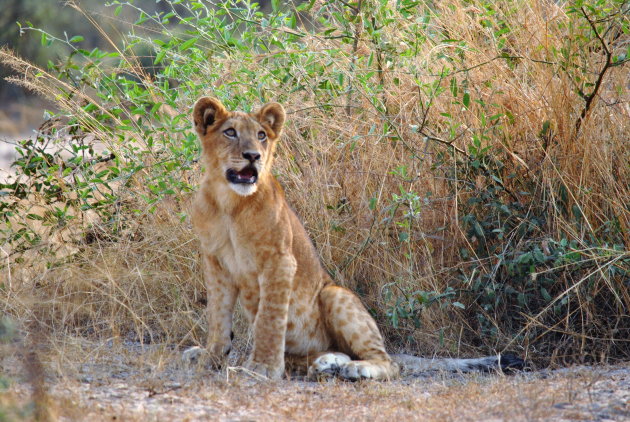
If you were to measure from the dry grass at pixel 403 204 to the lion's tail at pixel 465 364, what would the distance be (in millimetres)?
212

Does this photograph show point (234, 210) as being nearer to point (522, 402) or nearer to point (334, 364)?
point (334, 364)

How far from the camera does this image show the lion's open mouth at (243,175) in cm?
488

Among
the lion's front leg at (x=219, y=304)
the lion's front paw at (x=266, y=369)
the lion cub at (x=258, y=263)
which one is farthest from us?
the lion's front leg at (x=219, y=304)

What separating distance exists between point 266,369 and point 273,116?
1.54 metres

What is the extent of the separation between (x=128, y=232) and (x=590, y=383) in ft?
12.4

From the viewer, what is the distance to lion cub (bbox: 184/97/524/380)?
491 centimetres

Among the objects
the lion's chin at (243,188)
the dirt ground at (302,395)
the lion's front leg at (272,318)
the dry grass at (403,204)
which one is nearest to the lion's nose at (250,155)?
the lion's chin at (243,188)

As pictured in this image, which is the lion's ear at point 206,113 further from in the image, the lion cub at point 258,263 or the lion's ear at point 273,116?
the lion's ear at point 273,116

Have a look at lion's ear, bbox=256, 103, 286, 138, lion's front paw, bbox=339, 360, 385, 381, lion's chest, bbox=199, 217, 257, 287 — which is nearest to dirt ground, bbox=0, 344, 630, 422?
lion's front paw, bbox=339, 360, 385, 381

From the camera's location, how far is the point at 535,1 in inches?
246

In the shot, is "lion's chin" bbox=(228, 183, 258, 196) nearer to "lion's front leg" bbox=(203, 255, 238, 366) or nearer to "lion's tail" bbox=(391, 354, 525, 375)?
"lion's front leg" bbox=(203, 255, 238, 366)

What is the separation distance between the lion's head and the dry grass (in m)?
0.67

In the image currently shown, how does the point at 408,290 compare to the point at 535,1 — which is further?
the point at 535,1

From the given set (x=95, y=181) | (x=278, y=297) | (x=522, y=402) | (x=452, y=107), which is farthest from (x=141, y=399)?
(x=452, y=107)
